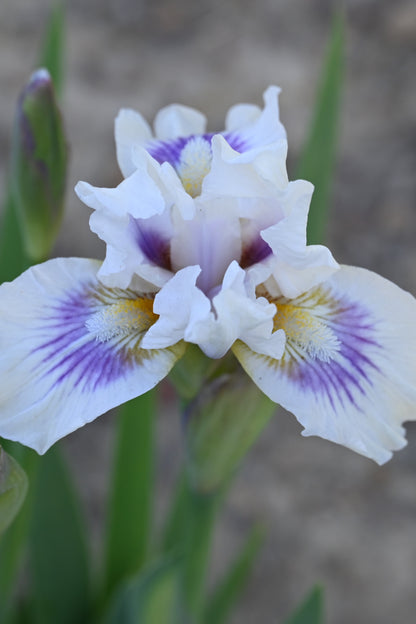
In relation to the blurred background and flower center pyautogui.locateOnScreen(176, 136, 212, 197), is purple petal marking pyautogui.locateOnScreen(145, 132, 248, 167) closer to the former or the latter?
flower center pyautogui.locateOnScreen(176, 136, 212, 197)

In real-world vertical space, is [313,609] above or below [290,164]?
below

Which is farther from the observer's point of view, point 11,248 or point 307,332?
point 11,248

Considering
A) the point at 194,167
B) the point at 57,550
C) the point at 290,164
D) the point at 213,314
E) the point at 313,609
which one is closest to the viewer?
the point at 213,314

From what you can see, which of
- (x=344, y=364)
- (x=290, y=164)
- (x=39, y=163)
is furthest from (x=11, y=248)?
(x=290, y=164)

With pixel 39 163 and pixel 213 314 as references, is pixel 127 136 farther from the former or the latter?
pixel 213 314

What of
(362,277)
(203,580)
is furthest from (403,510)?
(362,277)

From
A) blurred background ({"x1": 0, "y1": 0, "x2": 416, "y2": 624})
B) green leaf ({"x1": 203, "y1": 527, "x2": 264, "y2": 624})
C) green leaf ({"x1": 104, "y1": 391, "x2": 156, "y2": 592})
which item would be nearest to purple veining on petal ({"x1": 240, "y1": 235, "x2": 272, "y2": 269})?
green leaf ({"x1": 104, "y1": 391, "x2": 156, "y2": 592})

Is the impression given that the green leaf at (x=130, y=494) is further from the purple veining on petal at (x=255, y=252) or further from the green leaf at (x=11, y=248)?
the purple veining on petal at (x=255, y=252)

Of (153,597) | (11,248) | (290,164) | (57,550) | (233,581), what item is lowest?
(233,581)

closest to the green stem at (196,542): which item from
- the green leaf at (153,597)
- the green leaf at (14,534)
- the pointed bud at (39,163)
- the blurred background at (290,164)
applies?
the green leaf at (153,597)
